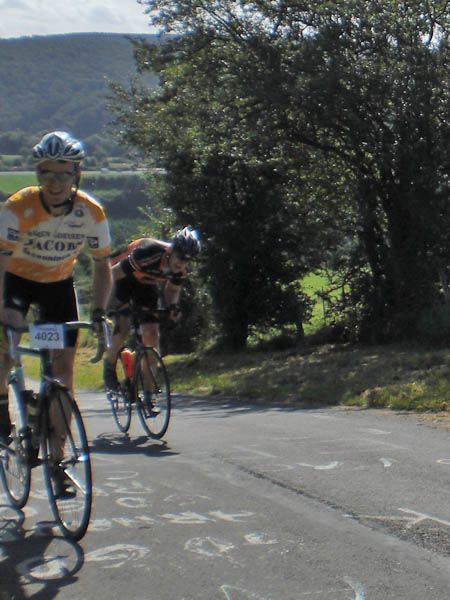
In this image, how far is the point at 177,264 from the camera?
9094 millimetres

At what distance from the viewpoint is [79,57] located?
639 feet

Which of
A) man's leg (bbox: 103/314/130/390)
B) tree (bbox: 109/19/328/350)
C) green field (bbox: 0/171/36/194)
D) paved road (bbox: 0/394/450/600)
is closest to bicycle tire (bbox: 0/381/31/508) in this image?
paved road (bbox: 0/394/450/600)

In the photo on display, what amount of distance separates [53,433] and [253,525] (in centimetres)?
114

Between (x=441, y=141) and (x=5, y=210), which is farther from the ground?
(x=441, y=141)

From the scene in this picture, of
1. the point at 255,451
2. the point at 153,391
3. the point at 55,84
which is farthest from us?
the point at 55,84

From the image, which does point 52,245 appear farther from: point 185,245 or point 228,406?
point 228,406

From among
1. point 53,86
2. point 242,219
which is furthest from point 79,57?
point 242,219

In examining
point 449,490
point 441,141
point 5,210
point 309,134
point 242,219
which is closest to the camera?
point 5,210

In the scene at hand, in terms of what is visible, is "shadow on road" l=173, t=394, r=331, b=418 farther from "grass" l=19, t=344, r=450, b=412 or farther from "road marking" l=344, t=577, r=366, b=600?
"road marking" l=344, t=577, r=366, b=600

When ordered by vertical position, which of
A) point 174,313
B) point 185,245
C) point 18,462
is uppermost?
point 185,245

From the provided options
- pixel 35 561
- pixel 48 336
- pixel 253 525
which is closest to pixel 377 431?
pixel 253 525

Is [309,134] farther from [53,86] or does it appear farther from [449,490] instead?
[53,86]

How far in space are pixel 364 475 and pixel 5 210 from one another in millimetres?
2871

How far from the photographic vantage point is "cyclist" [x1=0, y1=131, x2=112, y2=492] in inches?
227
